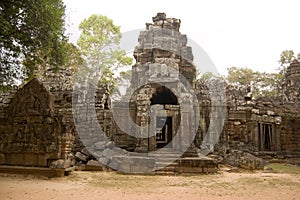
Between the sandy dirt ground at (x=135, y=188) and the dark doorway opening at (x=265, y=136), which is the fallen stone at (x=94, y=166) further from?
the dark doorway opening at (x=265, y=136)

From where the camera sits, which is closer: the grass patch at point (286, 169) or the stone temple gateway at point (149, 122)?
the stone temple gateway at point (149, 122)

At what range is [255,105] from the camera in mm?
15109

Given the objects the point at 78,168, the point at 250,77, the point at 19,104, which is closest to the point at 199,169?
the point at 78,168

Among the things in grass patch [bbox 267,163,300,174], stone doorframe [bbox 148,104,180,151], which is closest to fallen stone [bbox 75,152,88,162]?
stone doorframe [bbox 148,104,180,151]

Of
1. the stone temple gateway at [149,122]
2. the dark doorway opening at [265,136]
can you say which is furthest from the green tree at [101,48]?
the dark doorway opening at [265,136]

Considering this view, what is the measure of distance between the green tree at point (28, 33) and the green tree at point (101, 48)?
44.3ft

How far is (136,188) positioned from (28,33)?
18.6 feet

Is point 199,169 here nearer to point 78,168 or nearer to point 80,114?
point 78,168

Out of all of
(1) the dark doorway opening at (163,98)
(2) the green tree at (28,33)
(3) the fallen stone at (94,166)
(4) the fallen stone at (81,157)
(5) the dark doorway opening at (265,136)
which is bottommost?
(3) the fallen stone at (94,166)

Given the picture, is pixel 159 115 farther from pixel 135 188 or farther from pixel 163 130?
pixel 163 130

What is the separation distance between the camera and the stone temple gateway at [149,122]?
8.62 metres

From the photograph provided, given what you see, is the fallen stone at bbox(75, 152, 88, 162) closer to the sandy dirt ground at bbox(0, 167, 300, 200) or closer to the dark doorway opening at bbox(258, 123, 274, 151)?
the sandy dirt ground at bbox(0, 167, 300, 200)

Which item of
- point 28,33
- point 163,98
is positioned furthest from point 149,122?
point 28,33

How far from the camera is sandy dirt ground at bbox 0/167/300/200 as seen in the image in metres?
5.63
